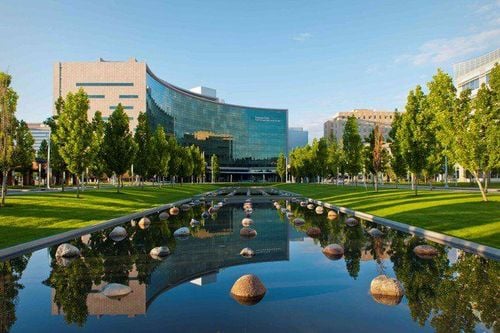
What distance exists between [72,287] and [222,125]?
166 metres

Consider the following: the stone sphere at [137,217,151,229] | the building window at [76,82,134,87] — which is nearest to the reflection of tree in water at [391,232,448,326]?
the stone sphere at [137,217,151,229]

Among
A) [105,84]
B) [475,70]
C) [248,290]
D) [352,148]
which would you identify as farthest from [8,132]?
[105,84]

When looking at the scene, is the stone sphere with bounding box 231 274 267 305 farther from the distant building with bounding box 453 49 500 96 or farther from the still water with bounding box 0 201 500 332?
the distant building with bounding box 453 49 500 96

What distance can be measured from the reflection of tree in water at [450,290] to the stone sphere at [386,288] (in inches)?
10.6

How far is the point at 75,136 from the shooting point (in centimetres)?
3559

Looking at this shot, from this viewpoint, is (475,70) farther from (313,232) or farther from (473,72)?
(313,232)

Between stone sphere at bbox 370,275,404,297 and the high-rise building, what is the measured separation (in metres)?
131

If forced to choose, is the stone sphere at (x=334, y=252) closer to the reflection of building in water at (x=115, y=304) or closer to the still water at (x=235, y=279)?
the still water at (x=235, y=279)

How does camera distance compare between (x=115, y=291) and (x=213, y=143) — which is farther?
(x=213, y=143)

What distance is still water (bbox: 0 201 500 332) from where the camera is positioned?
8133 millimetres

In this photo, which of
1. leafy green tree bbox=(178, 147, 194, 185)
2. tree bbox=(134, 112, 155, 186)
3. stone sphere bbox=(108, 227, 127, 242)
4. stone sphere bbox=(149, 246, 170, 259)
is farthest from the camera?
leafy green tree bbox=(178, 147, 194, 185)

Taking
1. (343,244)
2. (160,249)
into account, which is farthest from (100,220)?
(343,244)

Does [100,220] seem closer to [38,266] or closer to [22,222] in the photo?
[22,222]

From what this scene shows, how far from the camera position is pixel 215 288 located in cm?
1085
